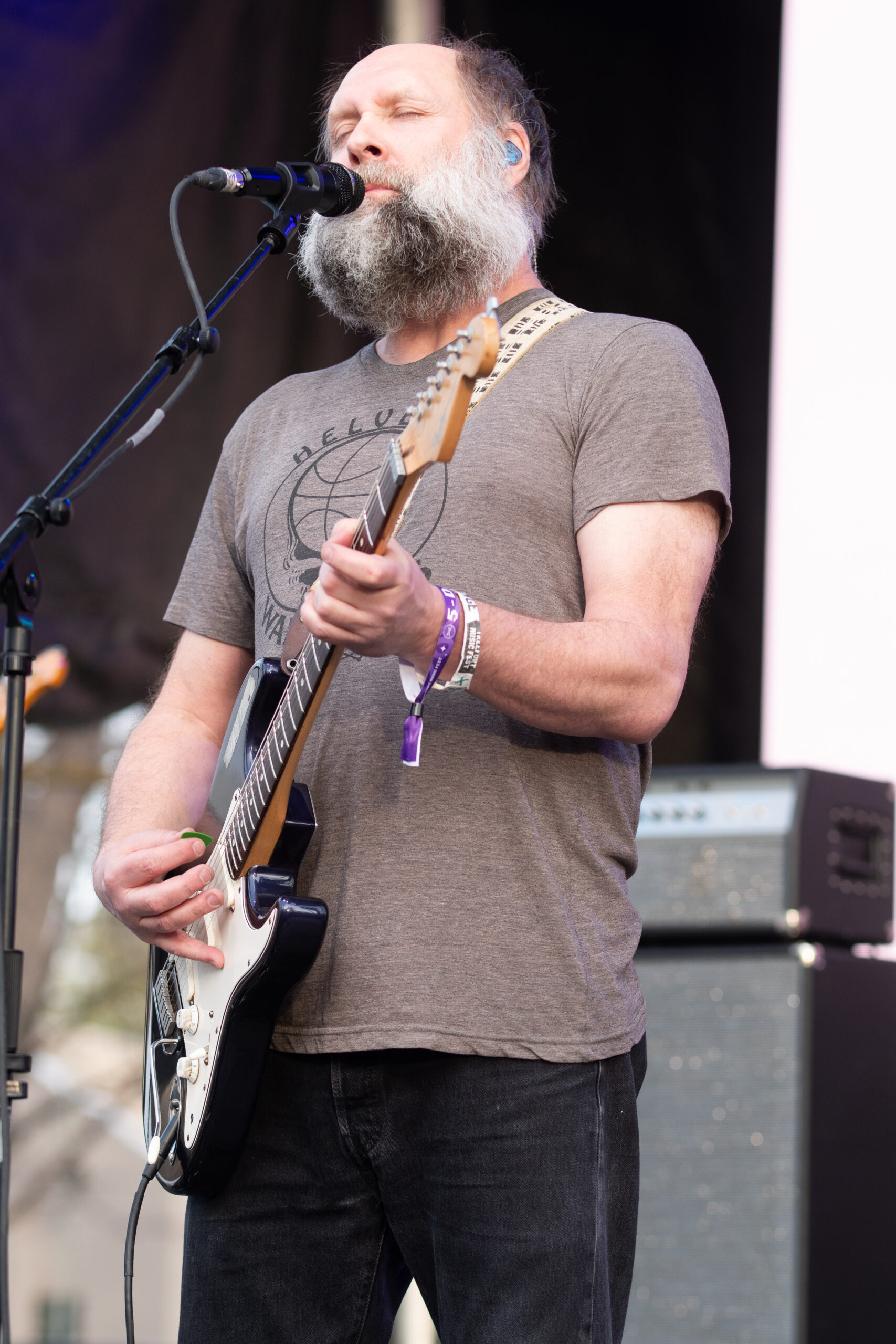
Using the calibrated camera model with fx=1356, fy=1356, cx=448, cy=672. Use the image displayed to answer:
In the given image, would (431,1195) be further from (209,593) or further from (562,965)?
(209,593)

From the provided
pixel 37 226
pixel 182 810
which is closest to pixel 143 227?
pixel 37 226

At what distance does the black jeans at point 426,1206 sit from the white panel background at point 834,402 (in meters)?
1.69

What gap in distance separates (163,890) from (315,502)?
44 centimetres

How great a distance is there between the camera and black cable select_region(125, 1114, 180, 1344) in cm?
134

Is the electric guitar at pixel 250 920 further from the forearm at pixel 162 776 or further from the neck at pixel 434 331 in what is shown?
the neck at pixel 434 331

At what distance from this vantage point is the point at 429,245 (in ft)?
5.14

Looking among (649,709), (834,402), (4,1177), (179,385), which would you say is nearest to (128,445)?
(179,385)

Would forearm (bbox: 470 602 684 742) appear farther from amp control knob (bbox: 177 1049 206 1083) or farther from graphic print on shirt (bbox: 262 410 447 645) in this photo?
amp control knob (bbox: 177 1049 206 1083)

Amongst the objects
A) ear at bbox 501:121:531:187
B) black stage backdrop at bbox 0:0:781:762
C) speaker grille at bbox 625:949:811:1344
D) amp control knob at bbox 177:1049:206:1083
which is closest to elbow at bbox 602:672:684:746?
amp control knob at bbox 177:1049:206:1083

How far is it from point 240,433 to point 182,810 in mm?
476

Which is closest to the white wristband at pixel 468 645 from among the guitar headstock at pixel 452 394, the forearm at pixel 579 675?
the forearm at pixel 579 675

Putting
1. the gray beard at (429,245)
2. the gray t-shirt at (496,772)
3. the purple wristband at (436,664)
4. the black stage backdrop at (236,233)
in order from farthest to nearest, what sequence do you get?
the black stage backdrop at (236,233), the gray beard at (429,245), the gray t-shirt at (496,772), the purple wristband at (436,664)

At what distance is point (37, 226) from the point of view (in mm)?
2973

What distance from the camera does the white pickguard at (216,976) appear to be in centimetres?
126
